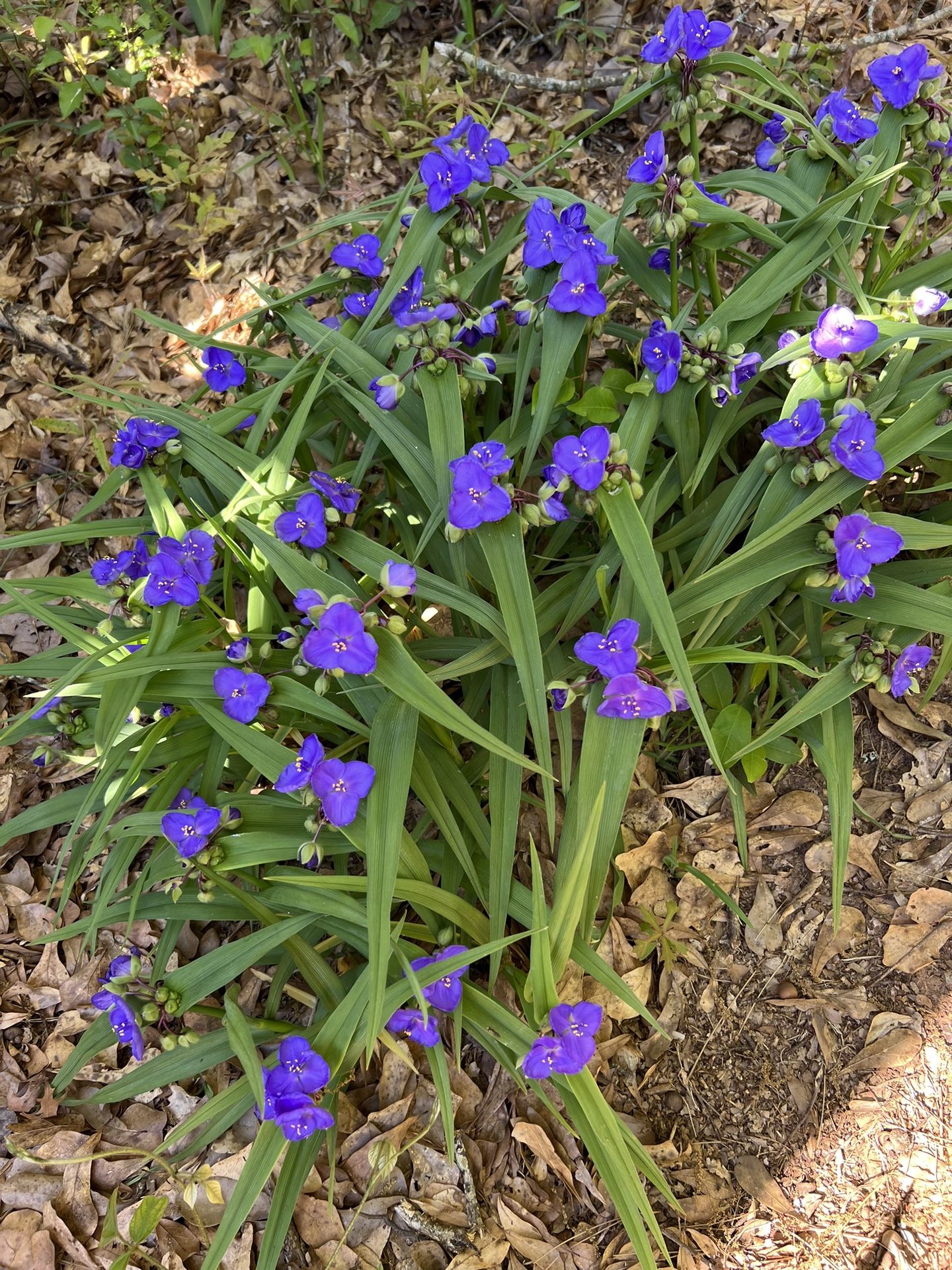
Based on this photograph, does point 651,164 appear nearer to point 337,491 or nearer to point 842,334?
point 842,334

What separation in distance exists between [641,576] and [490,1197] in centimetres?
134

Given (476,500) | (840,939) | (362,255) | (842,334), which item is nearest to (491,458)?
(476,500)

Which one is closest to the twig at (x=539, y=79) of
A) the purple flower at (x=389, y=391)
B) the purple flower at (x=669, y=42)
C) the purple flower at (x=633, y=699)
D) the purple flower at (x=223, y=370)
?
the purple flower at (x=669, y=42)

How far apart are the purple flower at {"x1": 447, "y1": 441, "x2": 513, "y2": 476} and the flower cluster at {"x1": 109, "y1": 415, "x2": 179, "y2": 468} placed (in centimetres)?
66

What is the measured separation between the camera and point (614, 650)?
1337mm

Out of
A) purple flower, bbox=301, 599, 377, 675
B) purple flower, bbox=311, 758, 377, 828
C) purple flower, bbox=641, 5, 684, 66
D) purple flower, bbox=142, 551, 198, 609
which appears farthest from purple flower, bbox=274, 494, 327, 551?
purple flower, bbox=641, 5, 684, 66

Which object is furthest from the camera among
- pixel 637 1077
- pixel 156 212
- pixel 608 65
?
pixel 156 212

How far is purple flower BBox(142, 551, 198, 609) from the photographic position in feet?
4.77

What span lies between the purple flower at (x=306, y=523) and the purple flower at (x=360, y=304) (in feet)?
2.02

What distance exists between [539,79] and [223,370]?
170 cm

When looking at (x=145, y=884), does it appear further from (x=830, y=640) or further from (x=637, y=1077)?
(x=830, y=640)

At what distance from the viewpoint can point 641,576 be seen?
133cm

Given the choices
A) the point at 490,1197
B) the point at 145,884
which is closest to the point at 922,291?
the point at 145,884

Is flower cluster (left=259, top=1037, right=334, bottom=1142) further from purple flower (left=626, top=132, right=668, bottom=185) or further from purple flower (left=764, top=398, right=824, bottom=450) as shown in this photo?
purple flower (left=626, top=132, right=668, bottom=185)
